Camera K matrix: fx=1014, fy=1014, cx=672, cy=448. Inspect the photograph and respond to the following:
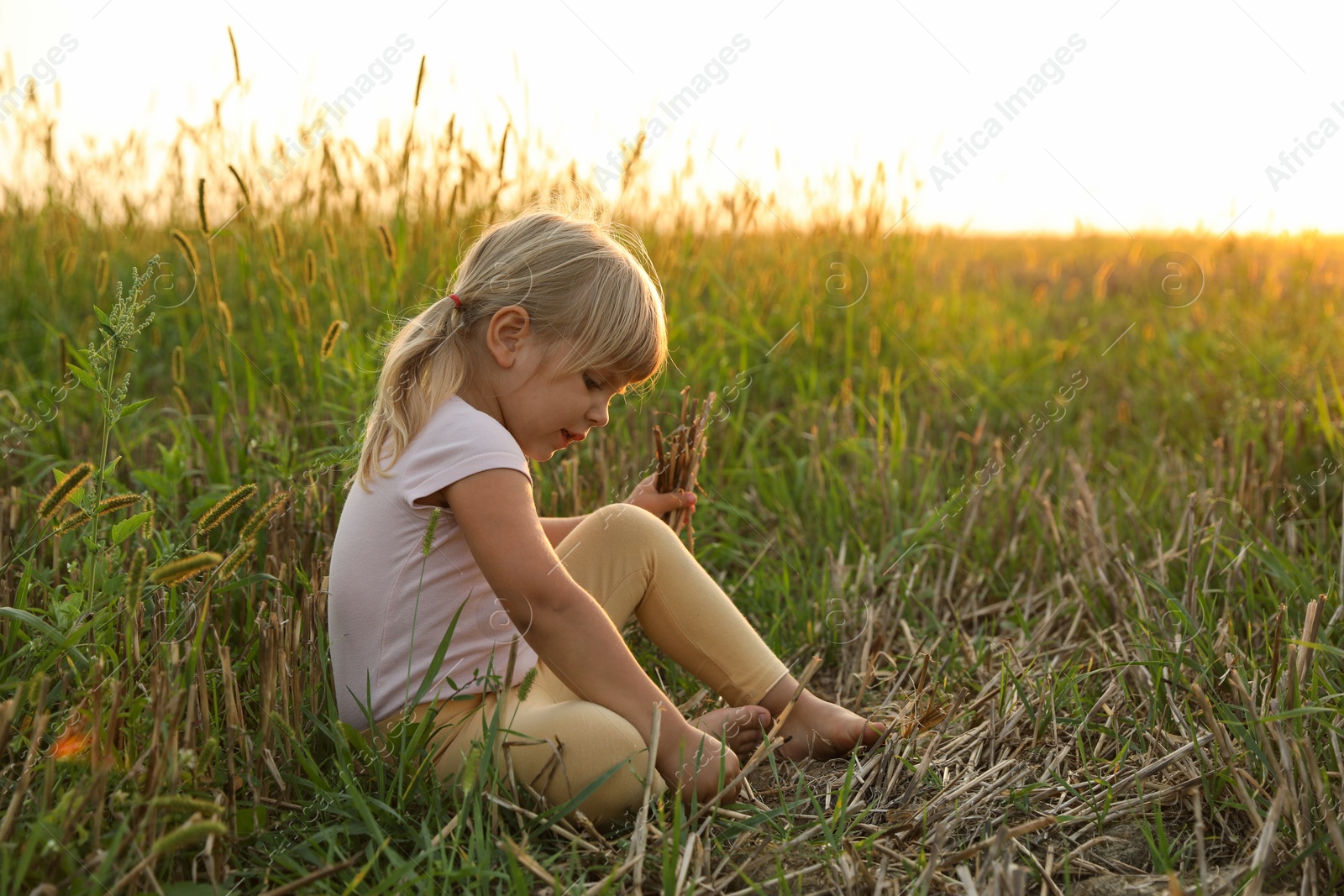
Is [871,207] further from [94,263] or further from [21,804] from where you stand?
[21,804]

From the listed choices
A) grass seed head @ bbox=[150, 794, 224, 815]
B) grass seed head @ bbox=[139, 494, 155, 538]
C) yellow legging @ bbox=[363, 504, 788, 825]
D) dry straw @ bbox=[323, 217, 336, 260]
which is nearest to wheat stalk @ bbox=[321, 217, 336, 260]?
dry straw @ bbox=[323, 217, 336, 260]

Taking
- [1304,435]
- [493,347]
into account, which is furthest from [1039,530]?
[493,347]

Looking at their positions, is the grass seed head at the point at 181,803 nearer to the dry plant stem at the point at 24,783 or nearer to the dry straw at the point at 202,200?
the dry plant stem at the point at 24,783

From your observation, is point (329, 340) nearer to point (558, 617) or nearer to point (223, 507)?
point (223, 507)

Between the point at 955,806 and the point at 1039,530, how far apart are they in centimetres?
125

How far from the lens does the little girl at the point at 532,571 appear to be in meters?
1.44

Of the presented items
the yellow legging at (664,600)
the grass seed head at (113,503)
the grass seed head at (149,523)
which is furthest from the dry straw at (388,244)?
the grass seed head at (113,503)

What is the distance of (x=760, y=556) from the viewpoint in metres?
2.44

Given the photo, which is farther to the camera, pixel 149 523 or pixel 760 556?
pixel 760 556

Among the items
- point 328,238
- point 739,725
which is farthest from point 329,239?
point 739,725

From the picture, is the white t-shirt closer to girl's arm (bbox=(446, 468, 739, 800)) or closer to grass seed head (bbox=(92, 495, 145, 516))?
girl's arm (bbox=(446, 468, 739, 800))

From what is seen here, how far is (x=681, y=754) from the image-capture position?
143 centimetres

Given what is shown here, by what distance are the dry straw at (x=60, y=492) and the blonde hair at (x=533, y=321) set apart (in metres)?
0.39

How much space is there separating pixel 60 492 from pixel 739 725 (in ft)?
3.43
